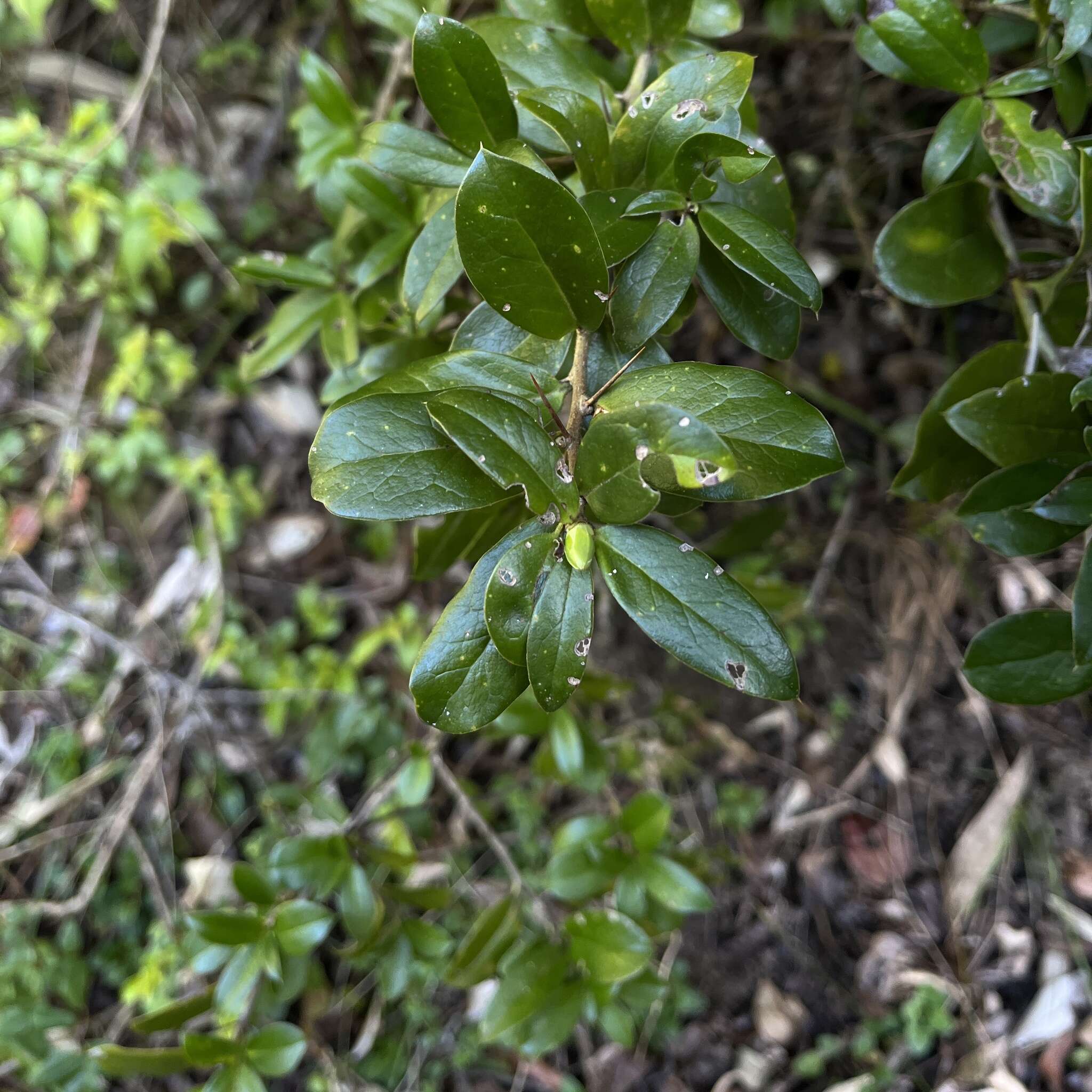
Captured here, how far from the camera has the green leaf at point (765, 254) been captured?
25.7 inches

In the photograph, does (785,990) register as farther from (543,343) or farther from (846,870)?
(543,343)

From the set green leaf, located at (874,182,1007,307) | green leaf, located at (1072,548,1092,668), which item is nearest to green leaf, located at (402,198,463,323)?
green leaf, located at (874,182,1007,307)

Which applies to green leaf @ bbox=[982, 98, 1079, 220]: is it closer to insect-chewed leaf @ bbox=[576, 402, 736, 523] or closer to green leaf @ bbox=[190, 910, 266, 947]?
insect-chewed leaf @ bbox=[576, 402, 736, 523]

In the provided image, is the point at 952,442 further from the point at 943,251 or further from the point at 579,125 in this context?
the point at 579,125

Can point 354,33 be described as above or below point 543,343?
above

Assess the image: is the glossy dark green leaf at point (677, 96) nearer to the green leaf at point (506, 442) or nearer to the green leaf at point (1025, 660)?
the green leaf at point (506, 442)

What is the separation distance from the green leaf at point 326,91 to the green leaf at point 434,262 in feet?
1.64

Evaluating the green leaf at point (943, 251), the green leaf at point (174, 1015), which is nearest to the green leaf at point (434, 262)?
the green leaf at point (943, 251)

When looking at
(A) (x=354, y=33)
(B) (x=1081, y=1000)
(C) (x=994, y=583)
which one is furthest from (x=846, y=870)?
(A) (x=354, y=33)

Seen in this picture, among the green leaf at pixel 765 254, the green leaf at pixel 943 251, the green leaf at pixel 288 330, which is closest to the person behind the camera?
the green leaf at pixel 765 254

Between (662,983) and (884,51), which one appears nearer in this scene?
(884,51)

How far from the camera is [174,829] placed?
2035 millimetres

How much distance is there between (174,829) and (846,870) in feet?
5.53

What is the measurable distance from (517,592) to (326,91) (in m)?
0.92
